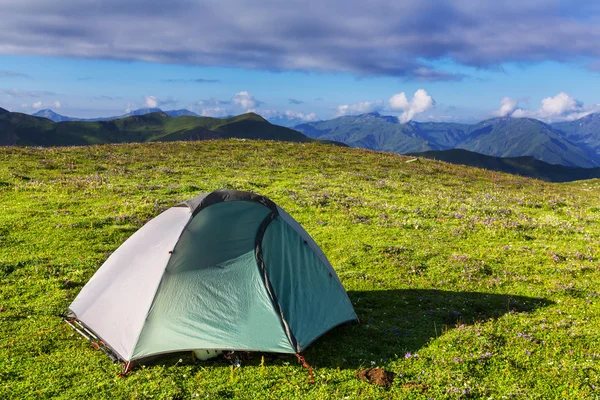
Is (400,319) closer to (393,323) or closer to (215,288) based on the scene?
(393,323)

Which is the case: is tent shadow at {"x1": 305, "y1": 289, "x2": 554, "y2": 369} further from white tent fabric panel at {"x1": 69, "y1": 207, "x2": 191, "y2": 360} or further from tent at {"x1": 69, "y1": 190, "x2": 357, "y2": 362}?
white tent fabric panel at {"x1": 69, "y1": 207, "x2": 191, "y2": 360}

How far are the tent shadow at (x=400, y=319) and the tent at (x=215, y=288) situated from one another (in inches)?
18.2

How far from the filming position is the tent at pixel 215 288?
9.62m

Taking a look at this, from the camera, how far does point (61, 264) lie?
15188mm

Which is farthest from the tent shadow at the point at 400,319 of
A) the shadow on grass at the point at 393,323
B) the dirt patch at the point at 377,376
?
the dirt patch at the point at 377,376

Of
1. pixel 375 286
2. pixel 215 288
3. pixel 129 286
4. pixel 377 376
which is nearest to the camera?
pixel 377 376

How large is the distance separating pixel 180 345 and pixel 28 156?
38.8 metres

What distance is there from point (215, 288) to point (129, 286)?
7.30ft

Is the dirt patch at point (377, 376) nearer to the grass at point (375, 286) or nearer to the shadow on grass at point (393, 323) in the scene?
the grass at point (375, 286)

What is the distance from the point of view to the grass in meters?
8.69

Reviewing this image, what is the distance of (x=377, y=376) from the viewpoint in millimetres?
8875

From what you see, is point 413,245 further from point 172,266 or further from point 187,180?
point 187,180

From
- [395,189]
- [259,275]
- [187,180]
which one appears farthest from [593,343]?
[187,180]

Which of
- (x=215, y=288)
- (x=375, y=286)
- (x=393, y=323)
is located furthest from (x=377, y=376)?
(x=375, y=286)
